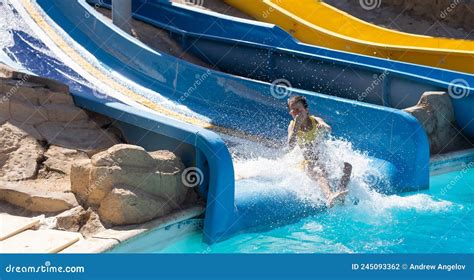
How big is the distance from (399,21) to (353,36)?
180 inches

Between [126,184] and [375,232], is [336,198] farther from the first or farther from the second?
[126,184]

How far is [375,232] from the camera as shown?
4.91 m

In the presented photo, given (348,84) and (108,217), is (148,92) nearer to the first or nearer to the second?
(348,84)

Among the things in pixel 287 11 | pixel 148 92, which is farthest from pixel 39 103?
pixel 287 11

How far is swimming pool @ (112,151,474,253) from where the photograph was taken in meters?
4.58

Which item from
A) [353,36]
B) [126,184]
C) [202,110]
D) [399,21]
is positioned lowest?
[126,184]

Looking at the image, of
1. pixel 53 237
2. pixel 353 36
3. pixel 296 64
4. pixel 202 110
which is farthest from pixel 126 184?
pixel 353 36

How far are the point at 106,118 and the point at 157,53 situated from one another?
2990mm

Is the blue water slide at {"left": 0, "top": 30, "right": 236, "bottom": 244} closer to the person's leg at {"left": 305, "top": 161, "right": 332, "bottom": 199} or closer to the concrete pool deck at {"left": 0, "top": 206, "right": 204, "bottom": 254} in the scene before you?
the concrete pool deck at {"left": 0, "top": 206, "right": 204, "bottom": 254}

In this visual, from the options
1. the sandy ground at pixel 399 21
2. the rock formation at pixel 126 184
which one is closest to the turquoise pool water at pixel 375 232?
the rock formation at pixel 126 184

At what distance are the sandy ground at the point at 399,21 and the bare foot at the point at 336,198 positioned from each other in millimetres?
9376

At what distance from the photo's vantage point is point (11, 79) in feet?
18.2

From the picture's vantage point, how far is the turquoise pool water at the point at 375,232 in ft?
15.1

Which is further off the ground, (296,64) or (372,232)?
(296,64)
